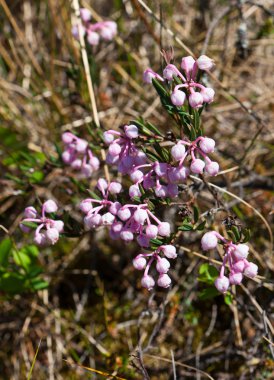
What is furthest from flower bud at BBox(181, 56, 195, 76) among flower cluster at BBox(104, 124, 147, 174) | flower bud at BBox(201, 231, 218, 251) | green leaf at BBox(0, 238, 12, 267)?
green leaf at BBox(0, 238, 12, 267)

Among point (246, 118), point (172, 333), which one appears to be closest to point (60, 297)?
point (172, 333)

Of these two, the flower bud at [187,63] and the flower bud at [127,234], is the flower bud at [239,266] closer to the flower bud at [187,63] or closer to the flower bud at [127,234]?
the flower bud at [127,234]

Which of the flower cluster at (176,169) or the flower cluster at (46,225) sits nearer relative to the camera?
the flower cluster at (176,169)

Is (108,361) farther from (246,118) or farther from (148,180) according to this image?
(246,118)

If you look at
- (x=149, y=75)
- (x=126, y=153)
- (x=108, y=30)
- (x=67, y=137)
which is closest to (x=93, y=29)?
(x=108, y=30)

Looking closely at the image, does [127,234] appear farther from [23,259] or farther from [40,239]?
[23,259]

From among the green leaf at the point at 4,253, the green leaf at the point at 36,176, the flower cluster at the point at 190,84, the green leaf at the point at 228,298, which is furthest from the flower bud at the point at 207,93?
the green leaf at the point at 4,253
